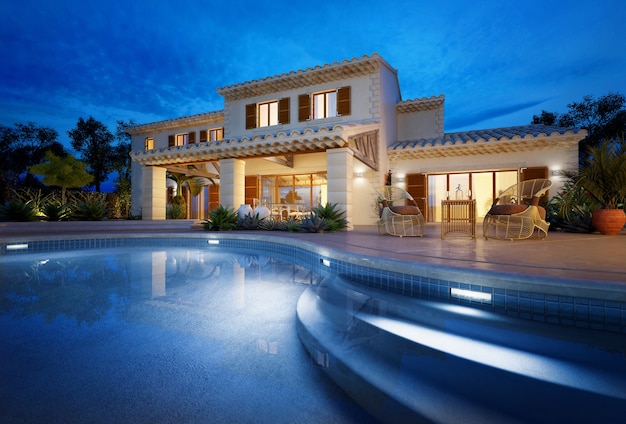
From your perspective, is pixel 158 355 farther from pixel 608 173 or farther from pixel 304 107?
pixel 304 107

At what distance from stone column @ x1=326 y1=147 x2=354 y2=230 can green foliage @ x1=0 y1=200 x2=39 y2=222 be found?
9.21m

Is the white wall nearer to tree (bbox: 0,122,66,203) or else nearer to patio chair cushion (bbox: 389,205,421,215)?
patio chair cushion (bbox: 389,205,421,215)

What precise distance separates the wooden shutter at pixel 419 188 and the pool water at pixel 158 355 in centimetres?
863

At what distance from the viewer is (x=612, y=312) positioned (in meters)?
2.19

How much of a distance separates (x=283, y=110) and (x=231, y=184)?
165 inches

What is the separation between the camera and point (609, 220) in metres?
6.40

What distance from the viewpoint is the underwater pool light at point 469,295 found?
2.66 metres

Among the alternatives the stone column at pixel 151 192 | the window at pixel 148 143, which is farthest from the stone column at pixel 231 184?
the window at pixel 148 143

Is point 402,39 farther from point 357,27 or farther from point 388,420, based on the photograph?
point 388,420

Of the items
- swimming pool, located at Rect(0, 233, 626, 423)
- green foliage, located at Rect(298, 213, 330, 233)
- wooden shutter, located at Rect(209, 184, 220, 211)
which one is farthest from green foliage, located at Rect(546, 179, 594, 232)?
wooden shutter, located at Rect(209, 184, 220, 211)

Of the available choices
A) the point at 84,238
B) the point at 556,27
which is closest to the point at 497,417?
the point at 84,238

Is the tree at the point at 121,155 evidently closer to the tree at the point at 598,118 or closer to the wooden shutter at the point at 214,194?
the wooden shutter at the point at 214,194

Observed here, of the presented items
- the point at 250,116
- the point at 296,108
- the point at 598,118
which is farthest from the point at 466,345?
the point at 598,118

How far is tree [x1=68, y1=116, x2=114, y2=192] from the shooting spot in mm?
21844
